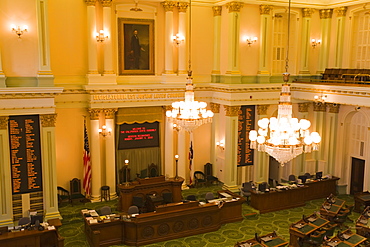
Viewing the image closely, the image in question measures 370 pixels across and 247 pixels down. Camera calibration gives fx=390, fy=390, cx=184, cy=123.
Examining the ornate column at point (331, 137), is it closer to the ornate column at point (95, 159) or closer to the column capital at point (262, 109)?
the column capital at point (262, 109)

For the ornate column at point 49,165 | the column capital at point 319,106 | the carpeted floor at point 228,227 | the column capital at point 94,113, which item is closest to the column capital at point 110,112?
the column capital at point 94,113

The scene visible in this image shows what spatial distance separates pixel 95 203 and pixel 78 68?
5.40 m

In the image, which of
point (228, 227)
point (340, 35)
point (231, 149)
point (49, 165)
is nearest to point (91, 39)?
point (49, 165)

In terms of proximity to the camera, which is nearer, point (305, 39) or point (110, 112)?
point (110, 112)

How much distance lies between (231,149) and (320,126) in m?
4.75

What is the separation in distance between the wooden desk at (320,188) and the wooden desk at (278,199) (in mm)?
335

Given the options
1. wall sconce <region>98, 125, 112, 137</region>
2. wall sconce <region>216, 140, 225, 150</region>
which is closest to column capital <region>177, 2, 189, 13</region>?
wall sconce <region>98, 125, 112, 137</region>

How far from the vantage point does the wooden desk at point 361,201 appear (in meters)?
15.1

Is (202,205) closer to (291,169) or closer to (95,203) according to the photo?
(95,203)

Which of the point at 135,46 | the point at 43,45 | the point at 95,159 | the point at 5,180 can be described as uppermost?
the point at 135,46

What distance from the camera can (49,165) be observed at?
1362 cm

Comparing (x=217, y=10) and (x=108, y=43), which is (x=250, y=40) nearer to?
(x=217, y=10)

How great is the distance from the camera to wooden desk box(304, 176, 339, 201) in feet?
54.9

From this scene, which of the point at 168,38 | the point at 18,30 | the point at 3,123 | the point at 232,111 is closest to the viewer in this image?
the point at 18,30
